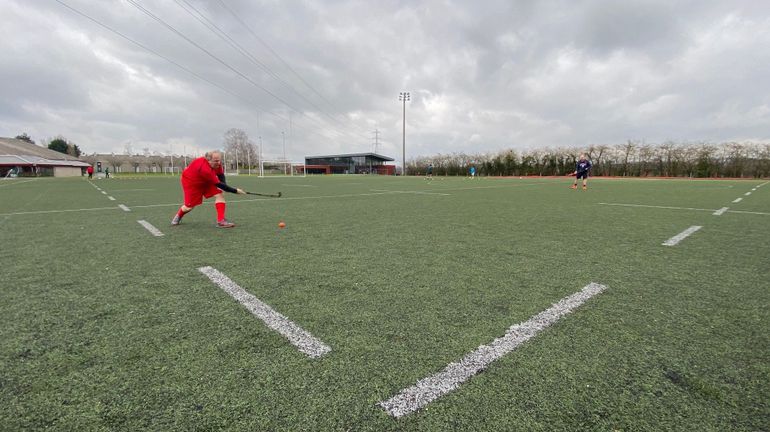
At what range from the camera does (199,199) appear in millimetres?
6227

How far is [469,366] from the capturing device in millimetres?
1781

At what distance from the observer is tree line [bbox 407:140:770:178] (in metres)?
45.3

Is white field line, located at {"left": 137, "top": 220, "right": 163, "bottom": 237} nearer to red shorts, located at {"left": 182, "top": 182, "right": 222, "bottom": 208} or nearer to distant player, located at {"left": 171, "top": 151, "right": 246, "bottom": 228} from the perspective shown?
distant player, located at {"left": 171, "top": 151, "right": 246, "bottom": 228}

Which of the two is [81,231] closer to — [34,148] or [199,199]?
[199,199]

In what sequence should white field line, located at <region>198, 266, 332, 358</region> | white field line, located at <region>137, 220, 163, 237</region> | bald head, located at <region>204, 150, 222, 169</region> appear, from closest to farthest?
white field line, located at <region>198, 266, 332, 358</region> < white field line, located at <region>137, 220, 163, 237</region> < bald head, located at <region>204, 150, 222, 169</region>

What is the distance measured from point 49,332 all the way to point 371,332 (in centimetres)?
204

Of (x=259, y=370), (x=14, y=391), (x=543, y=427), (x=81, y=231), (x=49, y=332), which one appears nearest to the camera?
(x=543, y=427)

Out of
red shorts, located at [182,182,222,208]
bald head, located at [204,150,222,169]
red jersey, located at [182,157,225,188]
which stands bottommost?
red shorts, located at [182,182,222,208]

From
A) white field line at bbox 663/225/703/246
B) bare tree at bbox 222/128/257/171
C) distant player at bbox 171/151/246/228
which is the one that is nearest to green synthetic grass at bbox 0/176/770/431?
white field line at bbox 663/225/703/246

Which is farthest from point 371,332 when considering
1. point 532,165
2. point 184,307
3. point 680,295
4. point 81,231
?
point 532,165

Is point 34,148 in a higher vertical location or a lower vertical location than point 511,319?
higher

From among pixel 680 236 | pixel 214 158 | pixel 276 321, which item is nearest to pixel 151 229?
pixel 214 158

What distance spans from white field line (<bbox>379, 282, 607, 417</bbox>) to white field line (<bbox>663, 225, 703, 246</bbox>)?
3.22 m

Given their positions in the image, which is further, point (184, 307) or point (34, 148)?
point (34, 148)
